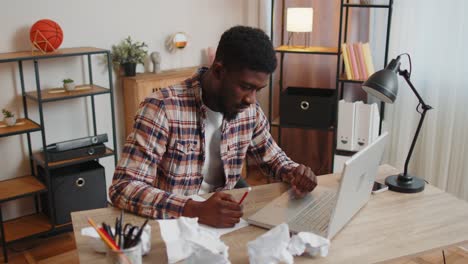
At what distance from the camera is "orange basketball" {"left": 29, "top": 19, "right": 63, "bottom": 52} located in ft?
8.58

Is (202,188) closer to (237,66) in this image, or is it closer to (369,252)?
(237,66)

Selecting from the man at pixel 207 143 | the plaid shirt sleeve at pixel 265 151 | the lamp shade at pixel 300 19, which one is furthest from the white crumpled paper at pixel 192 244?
the lamp shade at pixel 300 19

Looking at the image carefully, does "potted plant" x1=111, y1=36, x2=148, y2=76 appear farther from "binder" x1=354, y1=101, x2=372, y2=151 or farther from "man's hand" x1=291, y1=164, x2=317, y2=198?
"man's hand" x1=291, y1=164, x2=317, y2=198

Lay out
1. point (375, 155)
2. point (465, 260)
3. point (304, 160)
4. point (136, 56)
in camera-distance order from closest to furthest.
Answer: point (375, 155) → point (465, 260) → point (136, 56) → point (304, 160)

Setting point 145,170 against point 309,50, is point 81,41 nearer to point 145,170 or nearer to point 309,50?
point 309,50

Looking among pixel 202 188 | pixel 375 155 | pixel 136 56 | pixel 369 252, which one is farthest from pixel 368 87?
A: pixel 136 56

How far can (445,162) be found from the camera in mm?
2924

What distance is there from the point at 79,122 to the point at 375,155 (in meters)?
2.16

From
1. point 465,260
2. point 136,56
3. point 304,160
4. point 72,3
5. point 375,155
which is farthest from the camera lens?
point 304,160

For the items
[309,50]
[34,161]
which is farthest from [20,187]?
[309,50]

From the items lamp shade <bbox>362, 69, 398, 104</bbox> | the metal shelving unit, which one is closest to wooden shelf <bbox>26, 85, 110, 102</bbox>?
the metal shelving unit

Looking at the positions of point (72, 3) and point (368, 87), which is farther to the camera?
point (72, 3)

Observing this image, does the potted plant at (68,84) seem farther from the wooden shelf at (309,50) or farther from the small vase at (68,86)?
the wooden shelf at (309,50)

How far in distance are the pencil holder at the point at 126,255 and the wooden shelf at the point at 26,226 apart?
184 centimetres
